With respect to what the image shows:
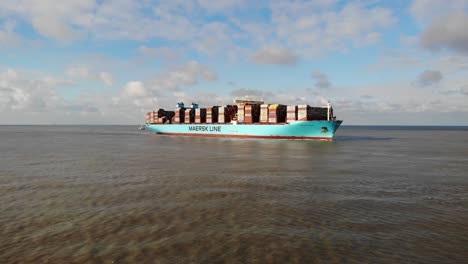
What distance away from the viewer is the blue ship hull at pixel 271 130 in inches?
2537

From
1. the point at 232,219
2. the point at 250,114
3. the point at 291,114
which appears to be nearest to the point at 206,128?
the point at 250,114

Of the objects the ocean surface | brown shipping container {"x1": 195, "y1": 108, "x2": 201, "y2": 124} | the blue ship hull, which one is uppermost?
brown shipping container {"x1": 195, "y1": 108, "x2": 201, "y2": 124}

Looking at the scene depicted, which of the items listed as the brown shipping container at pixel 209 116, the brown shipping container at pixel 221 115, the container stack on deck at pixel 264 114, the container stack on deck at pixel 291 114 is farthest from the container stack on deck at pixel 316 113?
the brown shipping container at pixel 209 116

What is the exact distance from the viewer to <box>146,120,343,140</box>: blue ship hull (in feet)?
A: 211

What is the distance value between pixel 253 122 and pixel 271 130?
25.8 feet

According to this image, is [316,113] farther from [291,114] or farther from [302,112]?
[291,114]

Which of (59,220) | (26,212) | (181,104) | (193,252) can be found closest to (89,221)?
(59,220)

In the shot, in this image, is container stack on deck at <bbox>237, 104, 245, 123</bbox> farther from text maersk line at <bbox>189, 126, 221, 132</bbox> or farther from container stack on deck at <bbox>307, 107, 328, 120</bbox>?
container stack on deck at <bbox>307, 107, 328, 120</bbox>

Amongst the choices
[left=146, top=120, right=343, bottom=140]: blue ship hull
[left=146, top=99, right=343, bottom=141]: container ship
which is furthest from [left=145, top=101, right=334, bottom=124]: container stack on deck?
[left=146, top=120, right=343, bottom=140]: blue ship hull

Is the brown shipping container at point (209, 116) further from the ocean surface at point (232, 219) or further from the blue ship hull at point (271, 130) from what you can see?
the ocean surface at point (232, 219)

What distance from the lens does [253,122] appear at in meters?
76.7

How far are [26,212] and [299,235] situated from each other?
11394 mm

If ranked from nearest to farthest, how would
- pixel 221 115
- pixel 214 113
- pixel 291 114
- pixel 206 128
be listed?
pixel 291 114 → pixel 221 115 → pixel 206 128 → pixel 214 113

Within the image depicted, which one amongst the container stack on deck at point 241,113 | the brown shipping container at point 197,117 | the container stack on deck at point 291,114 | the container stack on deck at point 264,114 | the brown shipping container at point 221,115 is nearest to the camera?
the container stack on deck at point 291,114
